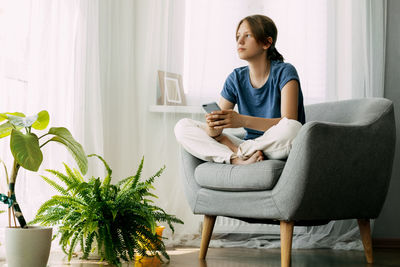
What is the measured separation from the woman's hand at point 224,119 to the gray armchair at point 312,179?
0.17 metres

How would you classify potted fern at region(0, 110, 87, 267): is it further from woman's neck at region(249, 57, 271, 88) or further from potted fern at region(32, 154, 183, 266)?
woman's neck at region(249, 57, 271, 88)

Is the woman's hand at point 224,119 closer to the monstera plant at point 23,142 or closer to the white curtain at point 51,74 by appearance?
the monstera plant at point 23,142

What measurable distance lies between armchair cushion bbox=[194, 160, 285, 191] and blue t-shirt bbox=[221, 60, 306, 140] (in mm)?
339

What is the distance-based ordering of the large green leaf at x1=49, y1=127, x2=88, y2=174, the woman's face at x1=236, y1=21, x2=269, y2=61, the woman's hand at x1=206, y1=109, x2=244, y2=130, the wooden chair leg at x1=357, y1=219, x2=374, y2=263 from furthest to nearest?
1. the woman's face at x1=236, y1=21, x2=269, y2=61
2. the wooden chair leg at x1=357, y1=219, x2=374, y2=263
3. the woman's hand at x1=206, y1=109, x2=244, y2=130
4. the large green leaf at x1=49, y1=127, x2=88, y2=174

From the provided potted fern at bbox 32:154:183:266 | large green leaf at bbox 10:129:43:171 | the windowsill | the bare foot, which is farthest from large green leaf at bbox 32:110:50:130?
the windowsill

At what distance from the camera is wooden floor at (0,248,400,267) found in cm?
210

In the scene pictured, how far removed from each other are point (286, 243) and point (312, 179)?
26 centimetres

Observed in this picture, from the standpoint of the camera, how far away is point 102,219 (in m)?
2.01

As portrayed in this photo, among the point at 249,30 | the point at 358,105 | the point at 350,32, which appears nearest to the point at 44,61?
the point at 249,30

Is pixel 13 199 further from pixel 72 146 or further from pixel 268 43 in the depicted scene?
pixel 268 43

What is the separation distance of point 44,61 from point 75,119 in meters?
0.34

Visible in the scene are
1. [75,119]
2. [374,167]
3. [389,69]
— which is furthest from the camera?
[389,69]

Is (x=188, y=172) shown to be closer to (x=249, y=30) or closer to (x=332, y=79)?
(x=249, y=30)

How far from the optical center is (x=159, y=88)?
9.89ft
